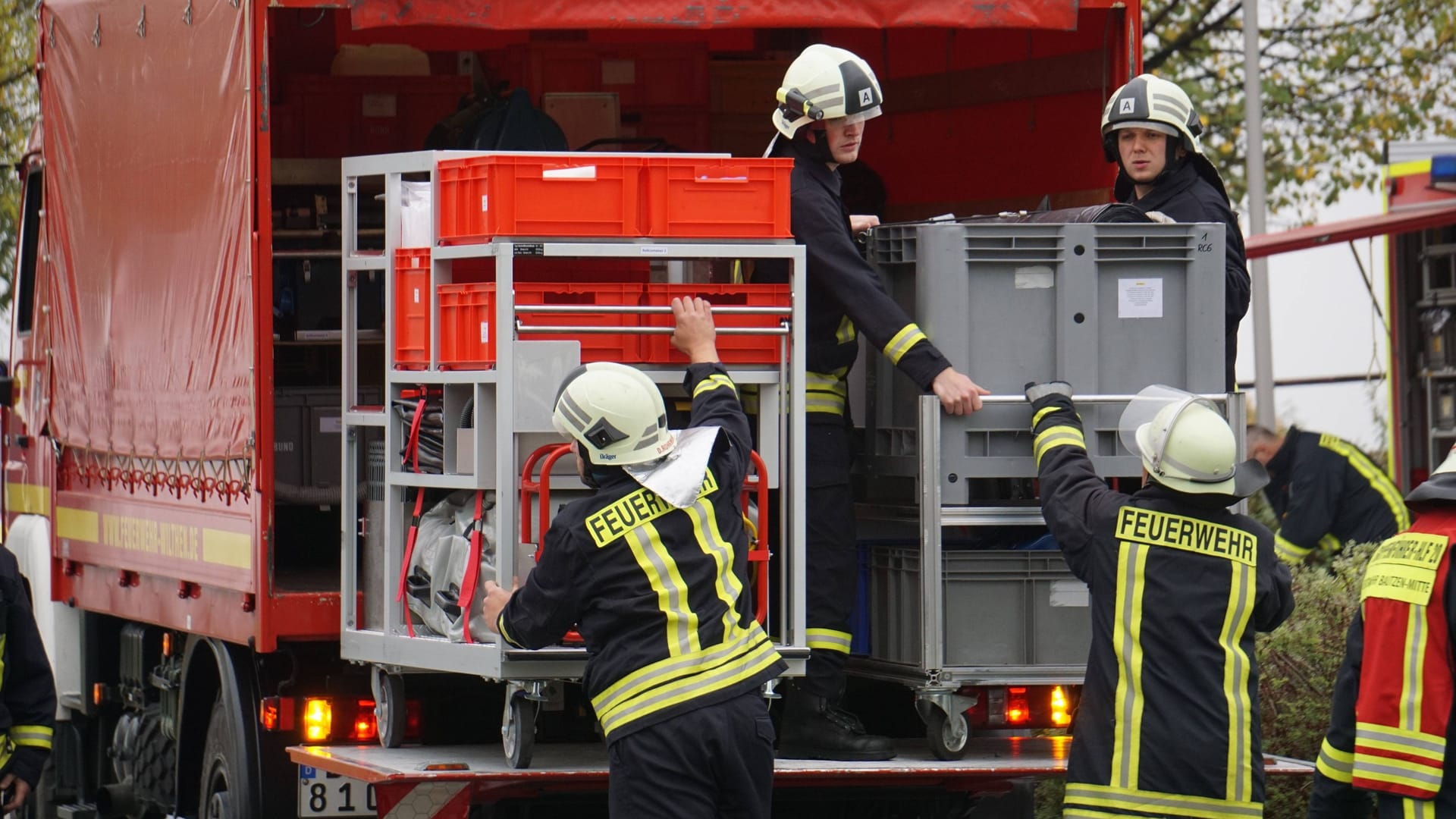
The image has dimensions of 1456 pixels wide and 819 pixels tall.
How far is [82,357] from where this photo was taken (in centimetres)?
861

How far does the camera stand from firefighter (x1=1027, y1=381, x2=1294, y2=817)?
5531 millimetres

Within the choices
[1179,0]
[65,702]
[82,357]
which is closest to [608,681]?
[82,357]

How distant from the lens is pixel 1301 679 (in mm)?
8500

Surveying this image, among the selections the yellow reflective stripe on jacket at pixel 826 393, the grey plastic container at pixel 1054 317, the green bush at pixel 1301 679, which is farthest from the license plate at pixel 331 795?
the green bush at pixel 1301 679

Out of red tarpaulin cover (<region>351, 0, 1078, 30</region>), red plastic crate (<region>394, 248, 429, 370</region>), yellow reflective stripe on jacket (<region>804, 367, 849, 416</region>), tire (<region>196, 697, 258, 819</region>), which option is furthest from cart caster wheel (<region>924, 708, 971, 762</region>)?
tire (<region>196, 697, 258, 819</region>)

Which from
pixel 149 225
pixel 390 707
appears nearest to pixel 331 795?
pixel 390 707

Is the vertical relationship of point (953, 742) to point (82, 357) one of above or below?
below

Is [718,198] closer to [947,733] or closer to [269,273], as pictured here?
[269,273]

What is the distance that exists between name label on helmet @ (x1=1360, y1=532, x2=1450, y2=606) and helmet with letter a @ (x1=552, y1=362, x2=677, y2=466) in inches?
68.9

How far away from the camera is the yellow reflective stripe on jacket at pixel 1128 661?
18.2 ft

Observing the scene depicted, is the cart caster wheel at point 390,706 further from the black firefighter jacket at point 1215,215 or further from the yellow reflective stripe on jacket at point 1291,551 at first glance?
the yellow reflective stripe on jacket at point 1291,551

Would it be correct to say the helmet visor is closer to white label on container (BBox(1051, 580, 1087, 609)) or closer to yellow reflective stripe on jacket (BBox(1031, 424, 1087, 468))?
yellow reflective stripe on jacket (BBox(1031, 424, 1087, 468))

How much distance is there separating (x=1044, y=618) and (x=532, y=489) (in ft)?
5.21

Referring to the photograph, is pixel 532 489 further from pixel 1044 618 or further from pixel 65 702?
A: pixel 65 702
